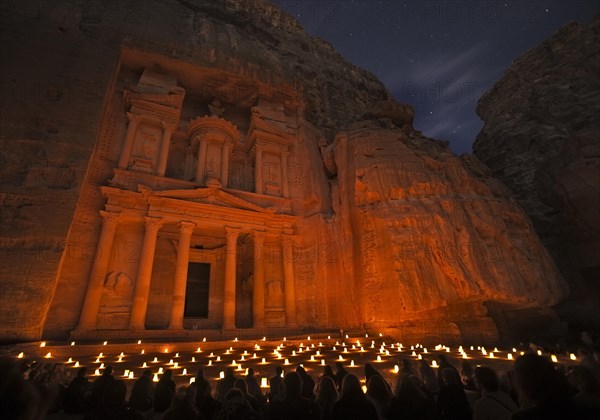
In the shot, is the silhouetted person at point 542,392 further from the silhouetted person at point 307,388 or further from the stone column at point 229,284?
the stone column at point 229,284

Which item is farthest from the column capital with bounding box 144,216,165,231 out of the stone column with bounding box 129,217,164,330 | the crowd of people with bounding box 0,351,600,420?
the crowd of people with bounding box 0,351,600,420

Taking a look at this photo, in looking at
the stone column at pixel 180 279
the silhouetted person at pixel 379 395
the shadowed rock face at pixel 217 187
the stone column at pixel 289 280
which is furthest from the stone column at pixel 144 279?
the silhouetted person at pixel 379 395

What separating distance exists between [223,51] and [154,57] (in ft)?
14.5

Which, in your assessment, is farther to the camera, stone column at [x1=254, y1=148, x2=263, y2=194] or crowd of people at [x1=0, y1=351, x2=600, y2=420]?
stone column at [x1=254, y1=148, x2=263, y2=194]

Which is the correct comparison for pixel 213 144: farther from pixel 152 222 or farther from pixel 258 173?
pixel 152 222

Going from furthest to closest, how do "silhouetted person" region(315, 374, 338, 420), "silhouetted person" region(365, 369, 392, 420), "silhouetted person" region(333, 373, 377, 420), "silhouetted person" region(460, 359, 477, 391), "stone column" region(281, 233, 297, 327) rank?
"stone column" region(281, 233, 297, 327)
"silhouetted person" region(460, 359, 477, 391)
"silhouetted person" region(315, 374, 338, 420)
"silhouetted person" region(365, 369, 392, 420)
"silhouetted person" region(333, 373, 377, 420)

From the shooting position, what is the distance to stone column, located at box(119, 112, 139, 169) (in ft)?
50.6

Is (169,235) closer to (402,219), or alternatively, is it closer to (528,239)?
(402,219)

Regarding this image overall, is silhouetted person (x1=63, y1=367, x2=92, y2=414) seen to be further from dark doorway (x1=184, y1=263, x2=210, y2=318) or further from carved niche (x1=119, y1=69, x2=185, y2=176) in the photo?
carved niche (x1=119, y1=69, x2=185, y2=176)

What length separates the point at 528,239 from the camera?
581 inches

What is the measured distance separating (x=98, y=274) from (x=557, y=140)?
29.2m

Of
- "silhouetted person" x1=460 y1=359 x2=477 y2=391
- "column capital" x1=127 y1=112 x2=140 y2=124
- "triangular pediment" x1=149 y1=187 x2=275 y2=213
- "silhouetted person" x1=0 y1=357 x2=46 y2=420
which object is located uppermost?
"column capital" x1=127 y1=112 x2=140 y2=124

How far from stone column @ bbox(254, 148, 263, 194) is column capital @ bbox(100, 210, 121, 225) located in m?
7.39

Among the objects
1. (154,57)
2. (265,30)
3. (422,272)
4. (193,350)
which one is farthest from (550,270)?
(265,30)
